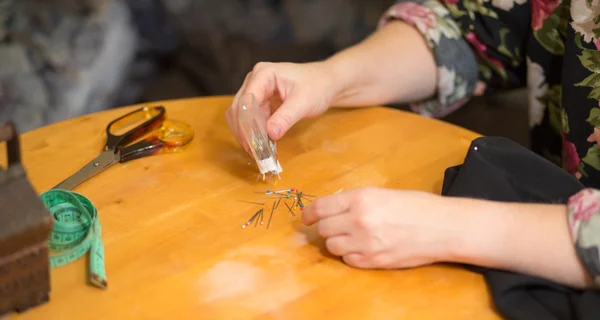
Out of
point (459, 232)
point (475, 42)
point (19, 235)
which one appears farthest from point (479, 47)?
point (19, 235)

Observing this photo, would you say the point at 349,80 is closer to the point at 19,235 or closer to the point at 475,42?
the point at 475,42

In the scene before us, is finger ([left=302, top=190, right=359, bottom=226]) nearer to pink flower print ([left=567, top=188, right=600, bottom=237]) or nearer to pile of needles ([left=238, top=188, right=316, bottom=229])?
pile of needles ([left=238, top=188, right=316, bottom=229])

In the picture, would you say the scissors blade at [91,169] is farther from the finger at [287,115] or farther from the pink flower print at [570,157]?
the pink flower print at [570,157]

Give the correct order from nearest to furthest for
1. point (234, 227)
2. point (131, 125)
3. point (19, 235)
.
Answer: point (19, 235) → point (234, 227) → point (131, 125)

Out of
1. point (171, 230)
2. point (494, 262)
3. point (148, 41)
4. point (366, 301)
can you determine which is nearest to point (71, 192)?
point (171, 230)

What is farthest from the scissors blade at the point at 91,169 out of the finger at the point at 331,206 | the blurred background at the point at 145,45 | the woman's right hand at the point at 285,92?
the blurred background at the point at 145,45

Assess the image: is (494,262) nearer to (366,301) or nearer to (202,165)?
(366,301)
